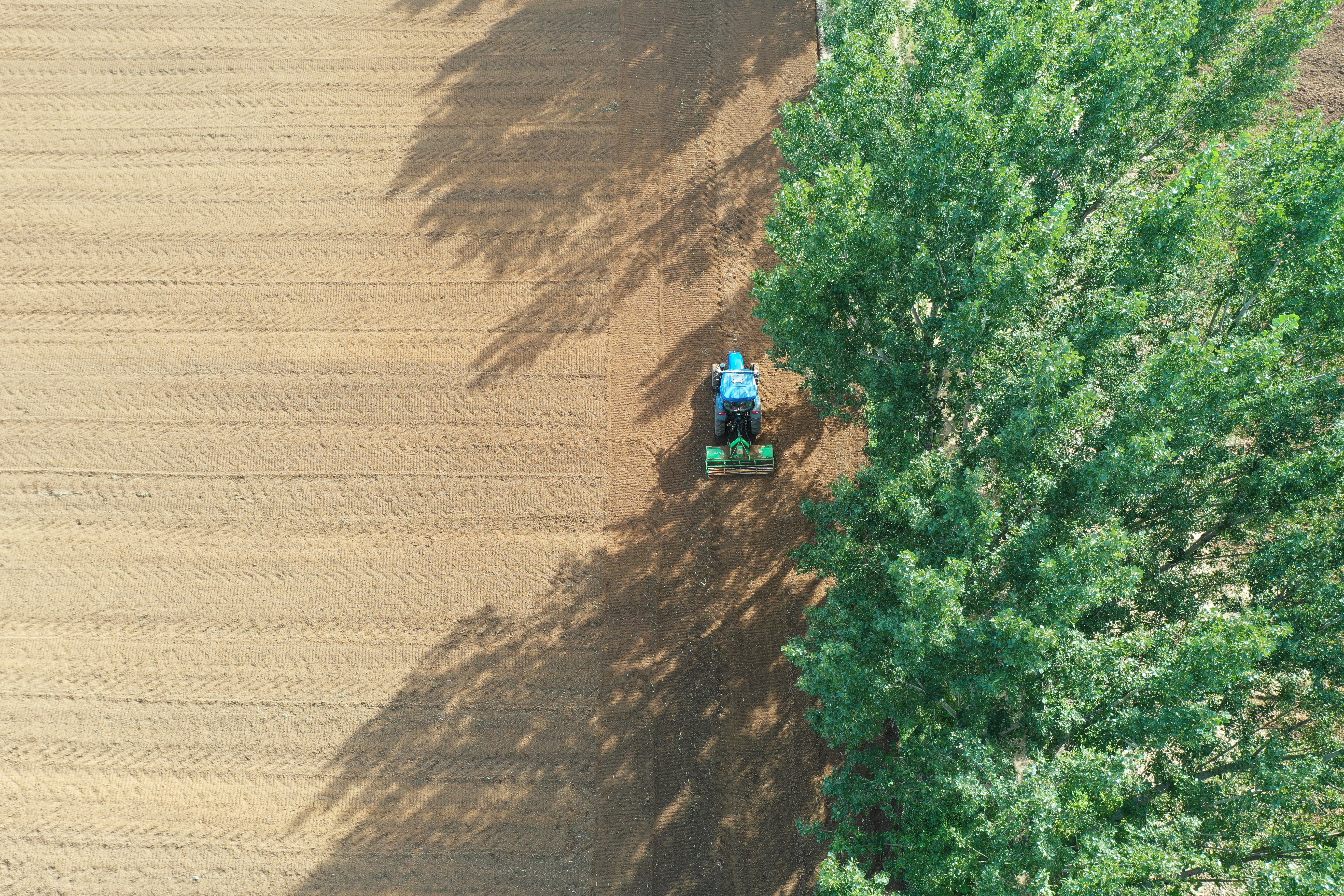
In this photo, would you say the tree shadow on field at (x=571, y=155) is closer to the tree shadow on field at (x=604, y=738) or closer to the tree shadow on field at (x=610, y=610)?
the tree shadow on field at (x=610, y=610)

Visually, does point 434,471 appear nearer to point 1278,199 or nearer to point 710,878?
point 710,878

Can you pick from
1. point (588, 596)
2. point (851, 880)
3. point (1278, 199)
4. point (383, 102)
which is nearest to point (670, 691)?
point (588, 596)

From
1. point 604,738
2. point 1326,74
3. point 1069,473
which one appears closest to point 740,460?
point 604,738

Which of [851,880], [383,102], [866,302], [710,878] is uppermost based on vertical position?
[383,102]

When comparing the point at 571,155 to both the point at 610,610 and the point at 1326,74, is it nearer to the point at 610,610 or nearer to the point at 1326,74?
the point at 610,610

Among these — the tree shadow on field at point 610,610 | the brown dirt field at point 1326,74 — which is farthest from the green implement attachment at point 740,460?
the brown dirt field at point 1326,74

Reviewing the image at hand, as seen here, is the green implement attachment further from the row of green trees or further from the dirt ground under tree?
the row of green trees

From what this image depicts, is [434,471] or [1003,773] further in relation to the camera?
[434,471]
